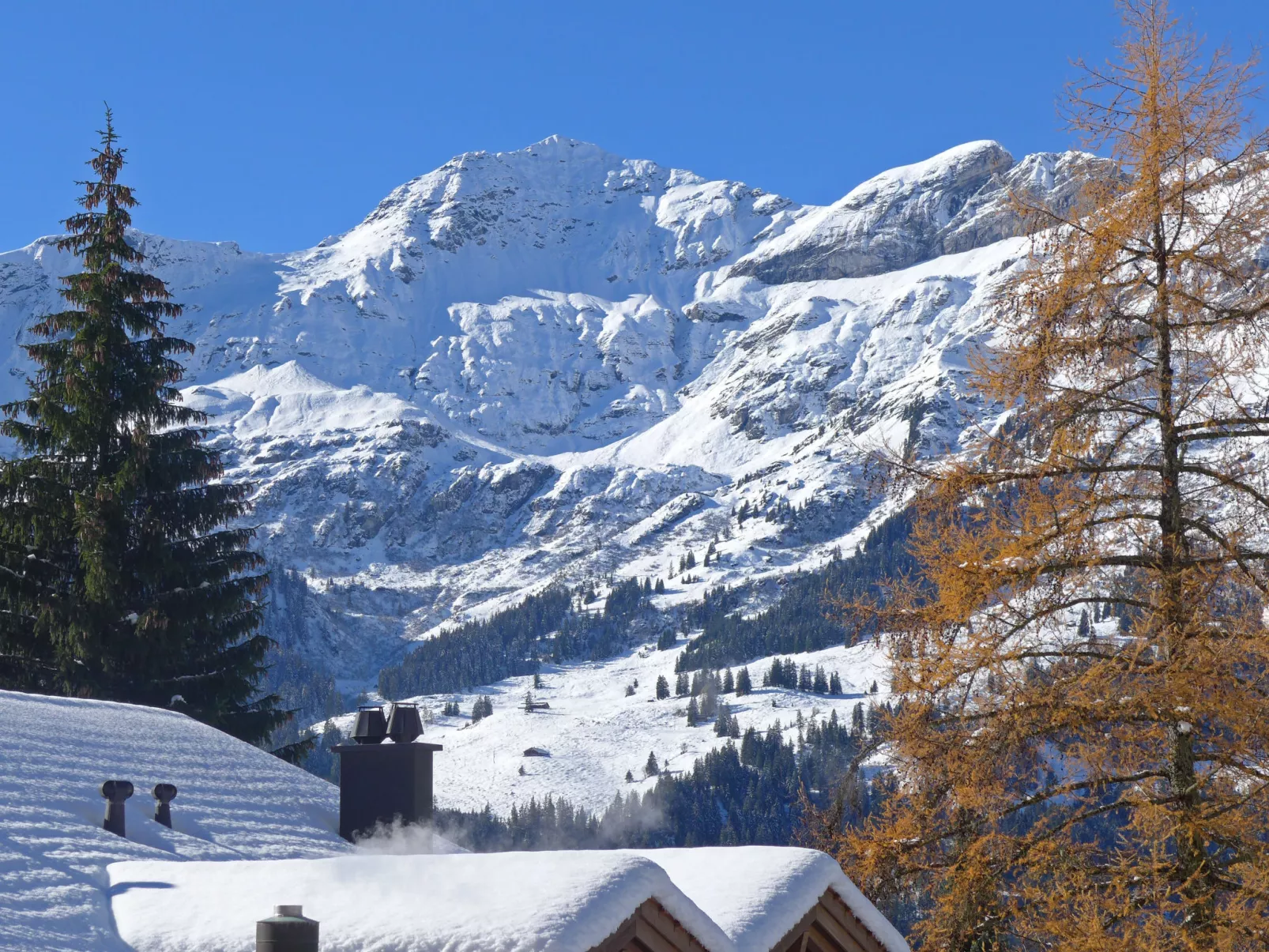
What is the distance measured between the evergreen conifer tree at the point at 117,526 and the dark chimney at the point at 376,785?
1679cm

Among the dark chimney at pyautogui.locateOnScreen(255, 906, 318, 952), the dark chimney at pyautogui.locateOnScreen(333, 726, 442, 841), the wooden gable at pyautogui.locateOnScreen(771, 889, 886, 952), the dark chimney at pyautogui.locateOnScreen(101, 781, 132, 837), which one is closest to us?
the dark chimney at pyautogui.locateOnScreen(255, 906, 318, 952)

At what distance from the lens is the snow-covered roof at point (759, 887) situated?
8711 millimetres

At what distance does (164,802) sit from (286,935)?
459 centimetres

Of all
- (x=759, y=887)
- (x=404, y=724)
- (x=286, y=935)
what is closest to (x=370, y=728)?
(x=404, y=724)

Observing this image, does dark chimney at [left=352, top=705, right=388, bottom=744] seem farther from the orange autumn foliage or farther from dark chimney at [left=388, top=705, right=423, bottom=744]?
the orange autumn foliage

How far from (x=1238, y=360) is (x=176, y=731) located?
9682 mm

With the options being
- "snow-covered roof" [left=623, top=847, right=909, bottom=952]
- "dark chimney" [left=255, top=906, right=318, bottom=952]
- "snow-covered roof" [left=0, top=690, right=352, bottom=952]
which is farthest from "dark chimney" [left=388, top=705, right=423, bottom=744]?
"dark chimney" [left=255, top=906, right=318, bottom=952]

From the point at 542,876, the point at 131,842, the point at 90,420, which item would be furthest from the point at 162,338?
the point at 542,876

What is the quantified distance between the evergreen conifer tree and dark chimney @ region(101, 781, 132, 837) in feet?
64.9

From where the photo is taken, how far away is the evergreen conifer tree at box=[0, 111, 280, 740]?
100 feet

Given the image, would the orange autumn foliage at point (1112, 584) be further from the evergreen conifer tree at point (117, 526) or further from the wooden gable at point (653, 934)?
the evergreen conifer tree at point (117, 526)

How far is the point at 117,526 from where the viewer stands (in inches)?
1259

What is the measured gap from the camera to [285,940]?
22.8 feet

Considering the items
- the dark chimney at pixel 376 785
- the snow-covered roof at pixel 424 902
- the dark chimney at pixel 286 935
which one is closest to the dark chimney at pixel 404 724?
the dark chimney at pixel 376 785
